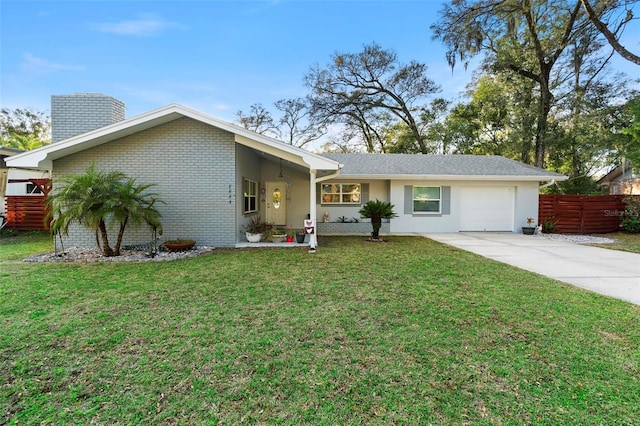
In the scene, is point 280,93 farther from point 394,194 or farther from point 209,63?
point 394,194

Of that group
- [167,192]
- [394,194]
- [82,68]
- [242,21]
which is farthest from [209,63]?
[394,194]

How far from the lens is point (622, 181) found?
22328mm

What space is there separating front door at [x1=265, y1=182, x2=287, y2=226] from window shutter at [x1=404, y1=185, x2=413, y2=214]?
16.6 ft

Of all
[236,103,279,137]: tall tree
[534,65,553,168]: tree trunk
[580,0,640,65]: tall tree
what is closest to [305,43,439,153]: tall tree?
[236,103,279,137]: tall tree

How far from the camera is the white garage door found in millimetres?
13453

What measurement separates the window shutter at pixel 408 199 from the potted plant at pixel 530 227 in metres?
4.53

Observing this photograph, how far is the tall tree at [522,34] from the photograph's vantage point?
1653 centimetres

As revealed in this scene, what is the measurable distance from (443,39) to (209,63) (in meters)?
12.5

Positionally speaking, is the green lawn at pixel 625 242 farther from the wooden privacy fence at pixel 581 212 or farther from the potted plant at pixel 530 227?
the potted plant at pixel 530 227

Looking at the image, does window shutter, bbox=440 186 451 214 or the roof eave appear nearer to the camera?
the roof eave

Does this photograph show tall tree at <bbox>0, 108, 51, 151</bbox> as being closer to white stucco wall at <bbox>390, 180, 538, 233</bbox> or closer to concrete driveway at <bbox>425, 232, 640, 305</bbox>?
white stucco wall at <bbox>390, 180, 538, 233</bbox>

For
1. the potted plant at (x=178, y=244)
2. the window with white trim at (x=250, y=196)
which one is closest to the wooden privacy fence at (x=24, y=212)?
the potted plant at (x=178, y=244)

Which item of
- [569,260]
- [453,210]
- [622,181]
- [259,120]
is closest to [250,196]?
[453,210]

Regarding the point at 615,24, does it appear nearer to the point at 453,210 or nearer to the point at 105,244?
the point at 453,210
